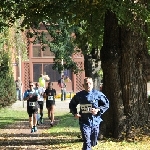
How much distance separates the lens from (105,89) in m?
15.2

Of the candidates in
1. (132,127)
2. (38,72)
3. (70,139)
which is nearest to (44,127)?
(70,139)

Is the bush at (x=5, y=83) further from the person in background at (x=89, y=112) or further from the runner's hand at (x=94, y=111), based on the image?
the runner's hand at (x=94, y=111)

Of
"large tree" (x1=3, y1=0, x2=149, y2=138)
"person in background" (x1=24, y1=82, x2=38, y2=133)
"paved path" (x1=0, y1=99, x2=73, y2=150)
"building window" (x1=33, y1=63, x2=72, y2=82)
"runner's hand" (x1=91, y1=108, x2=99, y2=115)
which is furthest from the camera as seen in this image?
"building window" (x1=33, y1=63, x2=72, y2=82)

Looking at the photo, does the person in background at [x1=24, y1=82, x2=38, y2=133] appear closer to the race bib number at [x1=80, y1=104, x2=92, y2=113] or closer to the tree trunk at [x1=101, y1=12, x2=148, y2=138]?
the tree trunk at [x1=101, y1=12, x2=148, y2=138]

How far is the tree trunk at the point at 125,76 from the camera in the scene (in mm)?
14719

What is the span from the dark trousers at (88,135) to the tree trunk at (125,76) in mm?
3770

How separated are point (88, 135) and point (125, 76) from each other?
14.1 feet

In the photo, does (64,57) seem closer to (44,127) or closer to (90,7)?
(44,127)

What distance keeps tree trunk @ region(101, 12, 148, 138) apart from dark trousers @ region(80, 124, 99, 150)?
3.77m

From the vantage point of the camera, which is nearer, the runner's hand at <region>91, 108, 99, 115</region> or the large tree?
the runner's hand at <region>91, 108, 99, 115</region>

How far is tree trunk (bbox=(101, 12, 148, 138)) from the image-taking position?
14.7 m

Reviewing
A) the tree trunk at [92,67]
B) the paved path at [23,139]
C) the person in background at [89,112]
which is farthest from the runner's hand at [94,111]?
the tree trunk at [92,67]

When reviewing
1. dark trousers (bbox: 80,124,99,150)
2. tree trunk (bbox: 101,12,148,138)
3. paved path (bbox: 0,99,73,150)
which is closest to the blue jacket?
dark trousers (bbox: 80,124,99,150)

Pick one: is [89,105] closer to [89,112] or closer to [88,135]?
[89,112]
